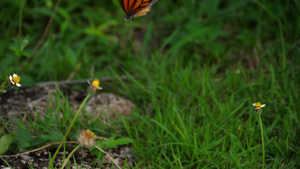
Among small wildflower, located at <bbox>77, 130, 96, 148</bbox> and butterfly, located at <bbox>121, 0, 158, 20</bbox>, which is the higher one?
butterfly, located at <bbox>121, 0, 158, 20</bbox>

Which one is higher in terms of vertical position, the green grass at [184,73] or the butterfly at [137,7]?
the butterfly at [137,7]

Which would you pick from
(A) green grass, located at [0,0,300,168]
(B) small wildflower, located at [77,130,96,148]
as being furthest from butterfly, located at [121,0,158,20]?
(B) small wildflower, located at [77,130,96,148]

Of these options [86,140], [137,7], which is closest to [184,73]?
[137,7]

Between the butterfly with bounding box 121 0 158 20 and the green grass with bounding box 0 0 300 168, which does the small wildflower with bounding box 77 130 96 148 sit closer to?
the green grass with bounding box 0 0 300 168

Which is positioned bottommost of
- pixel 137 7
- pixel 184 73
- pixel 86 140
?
pixel 86 140

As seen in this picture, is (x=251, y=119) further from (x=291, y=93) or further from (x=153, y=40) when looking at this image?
(x=153, y=40)

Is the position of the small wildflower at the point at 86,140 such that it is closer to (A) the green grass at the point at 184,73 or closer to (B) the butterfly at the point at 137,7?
(A) the green grass at the point at 184,73

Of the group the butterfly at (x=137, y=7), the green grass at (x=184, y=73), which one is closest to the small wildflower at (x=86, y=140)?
the green grass at (x=184, y=73)

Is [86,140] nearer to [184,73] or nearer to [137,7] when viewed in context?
[137,7]
